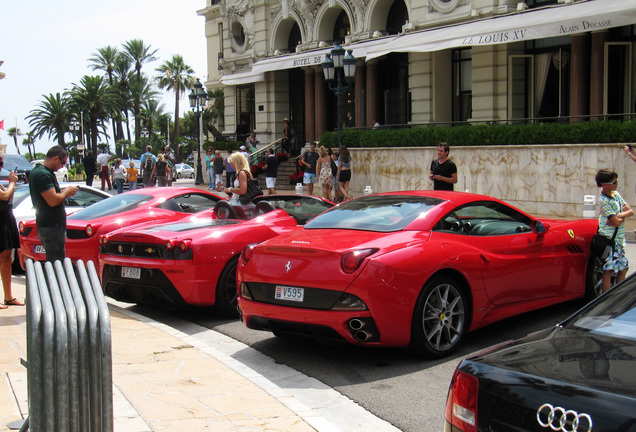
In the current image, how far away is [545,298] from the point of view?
723 cm

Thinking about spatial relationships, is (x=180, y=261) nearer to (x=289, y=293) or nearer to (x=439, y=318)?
(x=289, y=293)

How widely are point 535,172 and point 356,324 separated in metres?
13.6

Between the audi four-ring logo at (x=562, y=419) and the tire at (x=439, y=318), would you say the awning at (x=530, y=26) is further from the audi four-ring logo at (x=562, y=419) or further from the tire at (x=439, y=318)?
the audi four-ring logo at (x=562, y=419)

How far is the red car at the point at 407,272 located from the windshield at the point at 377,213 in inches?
0.4

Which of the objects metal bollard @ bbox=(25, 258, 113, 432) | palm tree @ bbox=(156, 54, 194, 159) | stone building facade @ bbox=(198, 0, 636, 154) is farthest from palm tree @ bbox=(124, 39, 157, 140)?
metal bollard @ bbox=(25, 258, 113, 432)

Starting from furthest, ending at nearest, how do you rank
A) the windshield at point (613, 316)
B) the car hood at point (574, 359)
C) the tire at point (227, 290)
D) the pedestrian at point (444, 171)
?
the pedestrian at point (444, 171), the tire at point (227, 290), the windshield at point (613, 316), the car hood at point (574, 359)

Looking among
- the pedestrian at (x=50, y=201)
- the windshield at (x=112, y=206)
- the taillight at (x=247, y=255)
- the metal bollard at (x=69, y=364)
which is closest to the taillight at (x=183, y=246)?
the taillight at (x=247, y=255)

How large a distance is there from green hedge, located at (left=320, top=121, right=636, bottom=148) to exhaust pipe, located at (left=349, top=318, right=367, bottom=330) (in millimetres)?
12889

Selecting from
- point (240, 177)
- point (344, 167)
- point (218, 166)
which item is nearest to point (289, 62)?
point (218, 166)

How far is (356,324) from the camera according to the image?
227 inches

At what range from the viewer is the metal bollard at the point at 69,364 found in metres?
3.24

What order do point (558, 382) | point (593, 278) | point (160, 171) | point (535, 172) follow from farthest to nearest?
point (160, 171) < point (535, 172) < point (593, 278) < point (558, 382)

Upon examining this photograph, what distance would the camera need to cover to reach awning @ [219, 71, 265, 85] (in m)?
35.0

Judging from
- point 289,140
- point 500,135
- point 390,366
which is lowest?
point 390,366
